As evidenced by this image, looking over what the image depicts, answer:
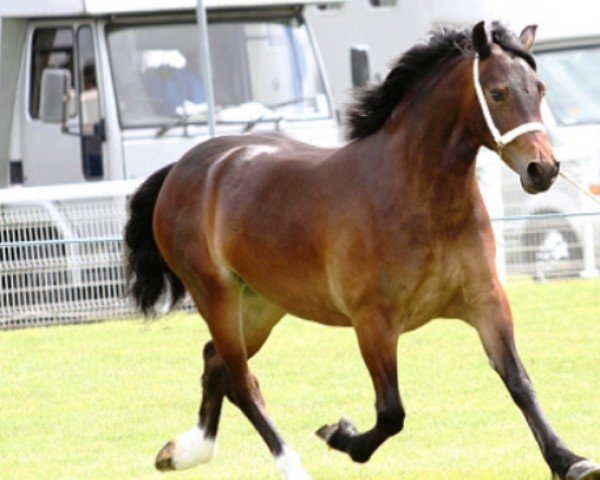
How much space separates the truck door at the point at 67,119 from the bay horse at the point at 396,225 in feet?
25.1

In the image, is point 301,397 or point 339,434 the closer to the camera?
point 339,434

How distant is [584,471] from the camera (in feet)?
23.9

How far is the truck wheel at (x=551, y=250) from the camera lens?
55.6 ft

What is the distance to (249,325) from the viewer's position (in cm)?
929

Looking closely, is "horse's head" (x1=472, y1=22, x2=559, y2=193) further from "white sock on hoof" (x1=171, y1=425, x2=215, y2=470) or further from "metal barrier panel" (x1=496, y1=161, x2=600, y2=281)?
"metal barrier panel" (x1=496, y1=161, x2=600, y2=281)

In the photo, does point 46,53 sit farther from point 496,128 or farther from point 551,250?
point 496,128

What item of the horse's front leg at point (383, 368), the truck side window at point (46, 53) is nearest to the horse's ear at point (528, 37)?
the horse's front leg at point (383, 368)

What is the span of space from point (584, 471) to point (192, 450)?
2330mm

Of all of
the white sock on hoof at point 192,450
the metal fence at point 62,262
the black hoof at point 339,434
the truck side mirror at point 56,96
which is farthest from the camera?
the truck side mirror at point 56,96

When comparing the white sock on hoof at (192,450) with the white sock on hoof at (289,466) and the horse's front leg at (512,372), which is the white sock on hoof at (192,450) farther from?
the horse's front leg at (512,372)

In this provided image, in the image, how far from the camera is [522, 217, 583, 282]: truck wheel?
55.6 feet

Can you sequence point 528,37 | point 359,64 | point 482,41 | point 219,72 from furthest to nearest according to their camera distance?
1. point 359,64
2. point 219,72
3. point 528,37
4. point 482,41

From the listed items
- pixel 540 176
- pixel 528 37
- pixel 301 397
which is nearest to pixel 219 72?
pixel 301 397

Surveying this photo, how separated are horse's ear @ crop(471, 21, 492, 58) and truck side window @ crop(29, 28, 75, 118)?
9404 mm
